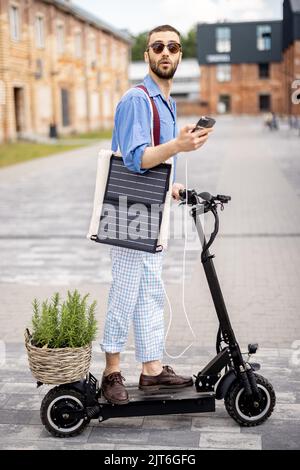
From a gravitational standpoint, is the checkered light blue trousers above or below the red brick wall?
below

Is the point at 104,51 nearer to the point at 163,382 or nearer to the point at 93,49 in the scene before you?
the point at 93,49

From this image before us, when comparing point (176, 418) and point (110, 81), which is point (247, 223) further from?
point (110, 81)

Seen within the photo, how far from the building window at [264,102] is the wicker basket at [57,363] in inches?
2750

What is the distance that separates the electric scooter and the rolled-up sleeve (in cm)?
38

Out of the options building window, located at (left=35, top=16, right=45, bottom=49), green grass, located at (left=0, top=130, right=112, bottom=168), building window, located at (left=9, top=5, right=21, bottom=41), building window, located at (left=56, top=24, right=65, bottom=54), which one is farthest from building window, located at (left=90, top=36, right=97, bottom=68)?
green grass, located at (left=0, top=130, right=112, bottom=168)

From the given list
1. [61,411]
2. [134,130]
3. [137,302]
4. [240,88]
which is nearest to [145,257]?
[137,302]

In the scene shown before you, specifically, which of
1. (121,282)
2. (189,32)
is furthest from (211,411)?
(189,32)

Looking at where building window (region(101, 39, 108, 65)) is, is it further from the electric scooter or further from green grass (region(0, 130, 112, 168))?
the electric scooter

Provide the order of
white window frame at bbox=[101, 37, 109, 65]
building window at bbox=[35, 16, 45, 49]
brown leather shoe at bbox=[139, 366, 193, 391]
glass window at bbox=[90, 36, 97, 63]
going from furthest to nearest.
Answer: white window frame at bbox=[101, 37, 109, 65], glass window at bbox=[90, 36, 97, 63], building window at bbox=[35, 16, 45, 49], brown leather shoe at bbox=[139, 366, 193, 391]

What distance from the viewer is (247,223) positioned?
1059cm

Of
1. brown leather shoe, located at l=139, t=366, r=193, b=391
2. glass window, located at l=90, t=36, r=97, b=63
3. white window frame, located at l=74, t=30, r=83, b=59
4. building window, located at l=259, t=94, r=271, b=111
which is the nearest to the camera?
brown leather shoe, located at l=139, t=366, r=193, b=391

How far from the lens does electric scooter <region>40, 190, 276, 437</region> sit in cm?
361

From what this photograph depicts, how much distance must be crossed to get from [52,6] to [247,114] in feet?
122

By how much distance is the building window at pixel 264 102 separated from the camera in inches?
2782
